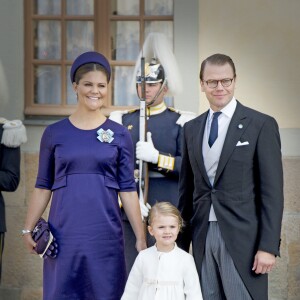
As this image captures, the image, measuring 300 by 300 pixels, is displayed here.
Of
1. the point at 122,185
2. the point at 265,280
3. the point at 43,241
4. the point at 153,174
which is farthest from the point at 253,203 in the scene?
the point at 153,174

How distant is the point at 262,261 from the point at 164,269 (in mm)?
512

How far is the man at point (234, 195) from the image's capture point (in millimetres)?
4238

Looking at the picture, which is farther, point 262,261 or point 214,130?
point 214,130

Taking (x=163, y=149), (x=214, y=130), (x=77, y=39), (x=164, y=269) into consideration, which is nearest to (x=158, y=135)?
(x=163, y=149)

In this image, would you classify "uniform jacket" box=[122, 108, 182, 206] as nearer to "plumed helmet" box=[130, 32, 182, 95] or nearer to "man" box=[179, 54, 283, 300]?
"plumed helmet" box=[130, 32, 182, 95]

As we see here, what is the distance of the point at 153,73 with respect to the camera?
18.6 feet

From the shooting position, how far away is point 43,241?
4559mm

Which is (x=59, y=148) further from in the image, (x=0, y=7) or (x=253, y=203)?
(x=0, y=7)

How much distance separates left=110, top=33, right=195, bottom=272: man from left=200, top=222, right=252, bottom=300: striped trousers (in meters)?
1.12

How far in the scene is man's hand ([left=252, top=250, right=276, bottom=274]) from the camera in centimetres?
420

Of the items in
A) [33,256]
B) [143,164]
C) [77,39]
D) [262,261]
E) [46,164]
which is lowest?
[33,256]

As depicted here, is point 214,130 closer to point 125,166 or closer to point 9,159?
point 125,166

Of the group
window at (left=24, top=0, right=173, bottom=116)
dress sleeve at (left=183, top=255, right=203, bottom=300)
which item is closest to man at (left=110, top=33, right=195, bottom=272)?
dress sleeve at (left=183, top=255, right=203, bottom=300)

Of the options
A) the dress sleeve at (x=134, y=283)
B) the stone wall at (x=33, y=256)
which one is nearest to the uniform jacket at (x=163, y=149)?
the dress sleeve at (x=134, y=283)
